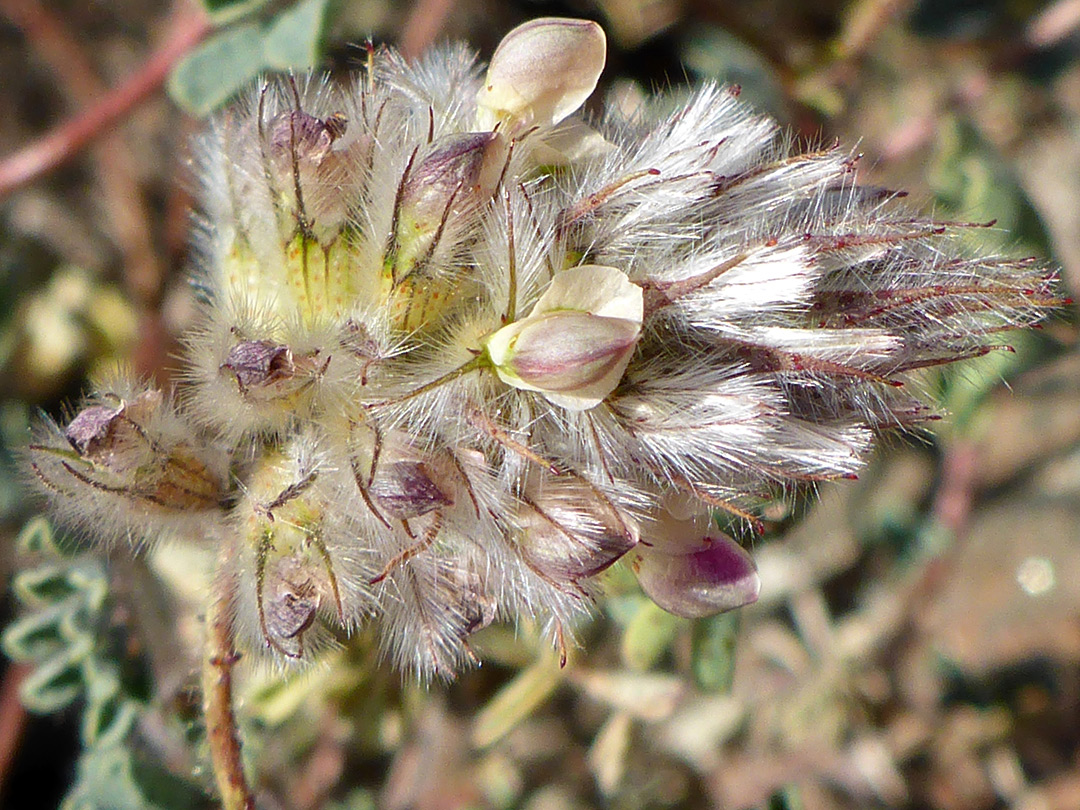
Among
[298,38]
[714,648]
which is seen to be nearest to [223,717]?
Result: [714,648]

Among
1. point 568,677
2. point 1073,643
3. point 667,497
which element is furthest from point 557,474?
point 1073,643

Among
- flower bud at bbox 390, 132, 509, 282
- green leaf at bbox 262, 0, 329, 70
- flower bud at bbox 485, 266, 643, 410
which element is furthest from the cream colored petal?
green leaf at bbox 262, 0, 329, 70

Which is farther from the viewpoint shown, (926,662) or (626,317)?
(926,662)

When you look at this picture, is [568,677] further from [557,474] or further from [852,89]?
[852,89]

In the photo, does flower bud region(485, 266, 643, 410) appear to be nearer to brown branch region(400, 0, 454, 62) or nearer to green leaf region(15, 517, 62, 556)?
green leaf region(15, 517, 62, 556)

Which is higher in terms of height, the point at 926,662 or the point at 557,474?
the point at 557,474
